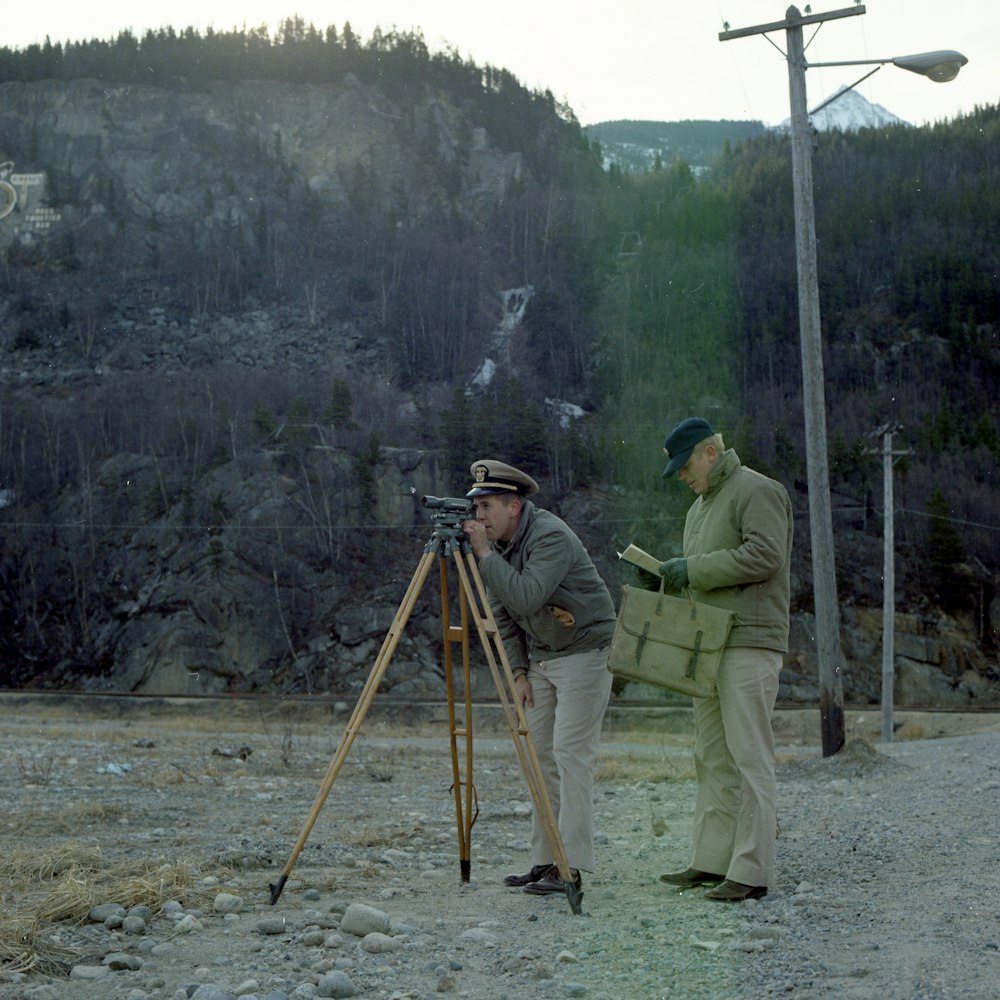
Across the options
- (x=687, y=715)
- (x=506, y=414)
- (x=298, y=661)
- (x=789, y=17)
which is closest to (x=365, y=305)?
(x=506, y=414)

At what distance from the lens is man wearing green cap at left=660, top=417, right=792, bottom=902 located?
5.43m

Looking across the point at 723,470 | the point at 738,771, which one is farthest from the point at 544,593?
the point at 738,771

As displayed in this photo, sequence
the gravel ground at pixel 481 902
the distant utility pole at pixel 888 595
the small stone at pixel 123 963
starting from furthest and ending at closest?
the distant utility pole at pixel 888 595 → the small stone at pixel 123 963 → the gravel ground at pixel 481 902

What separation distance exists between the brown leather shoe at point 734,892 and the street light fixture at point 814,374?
850 cm

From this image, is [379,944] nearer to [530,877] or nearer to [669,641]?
[530,877]

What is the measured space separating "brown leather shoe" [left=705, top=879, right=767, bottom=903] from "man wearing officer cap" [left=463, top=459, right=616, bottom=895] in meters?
0.57

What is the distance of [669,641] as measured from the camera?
5.53 meters

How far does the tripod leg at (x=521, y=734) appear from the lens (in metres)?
5.34

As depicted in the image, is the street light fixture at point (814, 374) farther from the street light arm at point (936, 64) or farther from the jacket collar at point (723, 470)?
the jacket collar at point (723, 470)

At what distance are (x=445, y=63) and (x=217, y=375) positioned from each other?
61316 millimetres

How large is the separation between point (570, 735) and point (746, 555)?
1108 mm

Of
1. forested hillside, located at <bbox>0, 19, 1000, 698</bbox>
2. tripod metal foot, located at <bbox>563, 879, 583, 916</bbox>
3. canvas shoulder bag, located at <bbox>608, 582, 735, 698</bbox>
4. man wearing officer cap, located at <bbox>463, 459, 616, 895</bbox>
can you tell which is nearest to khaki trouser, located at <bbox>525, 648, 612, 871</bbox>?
man wearing officer cap, located at <bbox>463, 459, 616, 895</bbox>

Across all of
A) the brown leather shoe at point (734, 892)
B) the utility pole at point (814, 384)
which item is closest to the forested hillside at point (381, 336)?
the utility pole at point (814, 384)

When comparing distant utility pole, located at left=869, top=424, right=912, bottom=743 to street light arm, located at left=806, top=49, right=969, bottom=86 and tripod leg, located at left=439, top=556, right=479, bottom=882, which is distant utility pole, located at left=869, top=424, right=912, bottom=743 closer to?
street light arm, located at left=806, top=49, right=969, bottom=86
